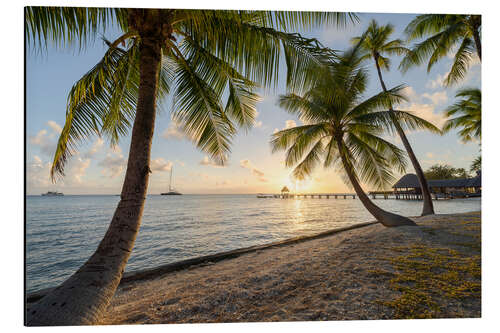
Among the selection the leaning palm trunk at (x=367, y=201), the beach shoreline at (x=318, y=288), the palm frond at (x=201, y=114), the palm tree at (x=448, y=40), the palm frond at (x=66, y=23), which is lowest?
the beach shoreline at (x=318, y=288)

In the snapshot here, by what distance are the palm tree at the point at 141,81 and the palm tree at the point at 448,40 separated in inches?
66.7

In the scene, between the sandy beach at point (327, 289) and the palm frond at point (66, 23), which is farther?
the palm frond at point (66, 23)

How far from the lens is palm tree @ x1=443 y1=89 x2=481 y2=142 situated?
2651 millimetres

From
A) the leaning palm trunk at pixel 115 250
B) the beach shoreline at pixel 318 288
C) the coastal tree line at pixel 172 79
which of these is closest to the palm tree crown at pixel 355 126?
the coastal tree line at pixel 172 79

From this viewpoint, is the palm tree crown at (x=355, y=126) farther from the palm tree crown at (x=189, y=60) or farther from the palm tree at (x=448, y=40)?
the palm tree crown at (x=189, y=60)

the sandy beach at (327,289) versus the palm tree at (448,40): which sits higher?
the palm tree at (448,40)

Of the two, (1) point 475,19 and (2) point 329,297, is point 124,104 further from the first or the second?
(1) point 475,19

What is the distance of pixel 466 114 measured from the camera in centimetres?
275

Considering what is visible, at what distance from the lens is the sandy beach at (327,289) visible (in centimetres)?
170

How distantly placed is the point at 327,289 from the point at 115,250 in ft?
5.84

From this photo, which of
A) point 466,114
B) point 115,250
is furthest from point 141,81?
point 466,114

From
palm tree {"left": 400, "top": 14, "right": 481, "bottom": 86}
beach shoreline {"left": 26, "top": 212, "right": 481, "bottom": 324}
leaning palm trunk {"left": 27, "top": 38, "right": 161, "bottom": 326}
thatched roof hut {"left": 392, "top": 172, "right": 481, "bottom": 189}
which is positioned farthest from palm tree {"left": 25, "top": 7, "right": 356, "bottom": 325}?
thatched roof hut {"left": 392, "top": 172, "right": 481, "bottom": 189}

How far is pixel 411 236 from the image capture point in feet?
11.2
